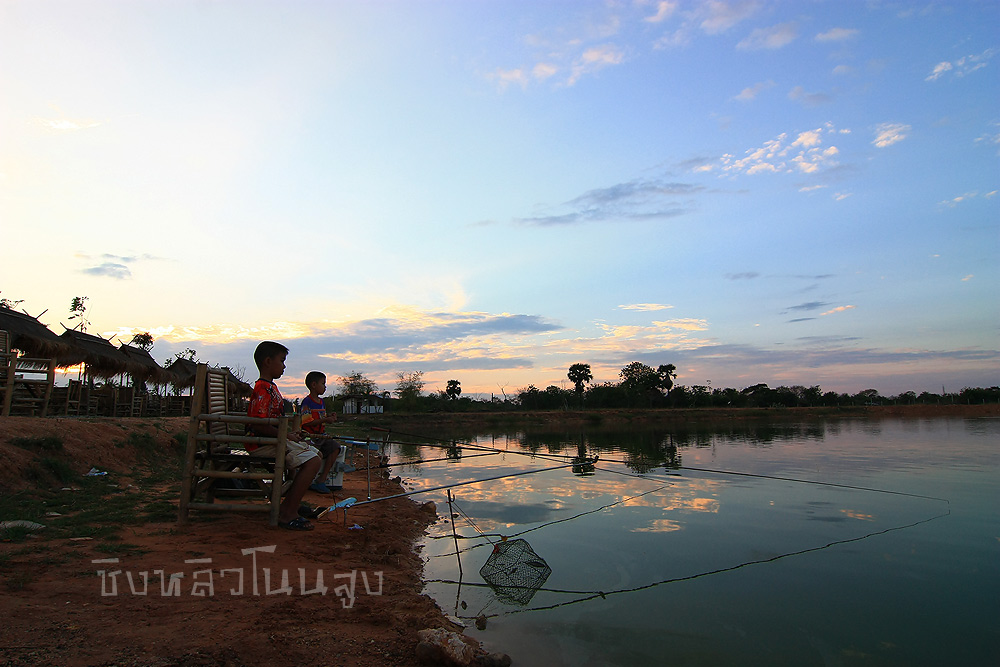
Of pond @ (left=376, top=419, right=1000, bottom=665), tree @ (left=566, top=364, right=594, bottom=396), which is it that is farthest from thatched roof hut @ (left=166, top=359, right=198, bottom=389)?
tree @ (left=566, top=364, right=594, bottom=396)

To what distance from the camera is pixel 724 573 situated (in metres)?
5.48

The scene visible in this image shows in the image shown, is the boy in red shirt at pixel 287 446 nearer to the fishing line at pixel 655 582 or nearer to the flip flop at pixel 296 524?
the flip flop at pixel 296 524

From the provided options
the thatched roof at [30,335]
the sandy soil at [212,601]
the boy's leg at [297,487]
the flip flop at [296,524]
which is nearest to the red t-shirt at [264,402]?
the boy's leg at [297,487]

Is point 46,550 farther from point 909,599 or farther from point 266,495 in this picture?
point 909,599

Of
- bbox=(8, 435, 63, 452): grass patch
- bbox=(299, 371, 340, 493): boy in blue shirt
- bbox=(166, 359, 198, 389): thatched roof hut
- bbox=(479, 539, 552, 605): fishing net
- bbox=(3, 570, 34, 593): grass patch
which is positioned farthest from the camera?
bbox=(166, 359, 198, 389): thatched roof hut

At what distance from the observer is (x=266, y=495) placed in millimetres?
5145

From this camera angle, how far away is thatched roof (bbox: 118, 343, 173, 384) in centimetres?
1850

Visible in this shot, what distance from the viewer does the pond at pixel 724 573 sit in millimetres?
3861

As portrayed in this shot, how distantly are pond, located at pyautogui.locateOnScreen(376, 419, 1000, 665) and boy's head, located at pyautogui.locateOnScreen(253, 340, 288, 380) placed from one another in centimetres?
243

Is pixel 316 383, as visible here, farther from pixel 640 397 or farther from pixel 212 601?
pixel 640 397

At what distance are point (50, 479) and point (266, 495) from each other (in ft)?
8.95

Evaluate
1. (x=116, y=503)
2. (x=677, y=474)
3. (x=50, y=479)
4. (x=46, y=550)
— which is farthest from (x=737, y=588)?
(x=677, y=474)

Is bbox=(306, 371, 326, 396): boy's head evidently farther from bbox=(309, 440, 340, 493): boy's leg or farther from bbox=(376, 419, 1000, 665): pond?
bbox=(376, 419, 1000, 665): pond

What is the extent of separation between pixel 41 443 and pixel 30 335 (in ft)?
29.3
